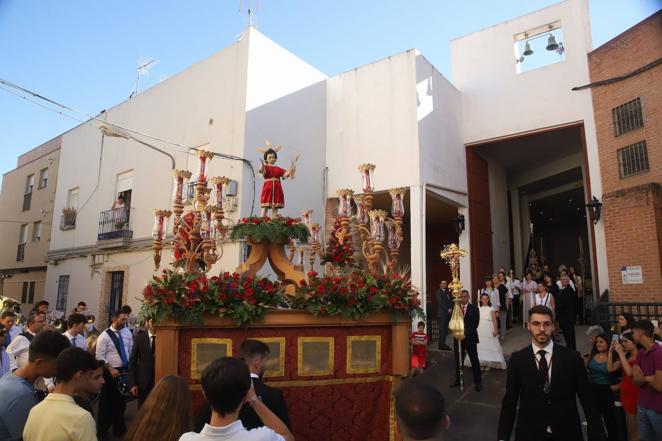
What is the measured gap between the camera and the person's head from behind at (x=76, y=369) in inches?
93.2

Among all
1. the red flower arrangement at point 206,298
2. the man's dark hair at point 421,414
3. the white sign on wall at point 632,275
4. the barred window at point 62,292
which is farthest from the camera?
the barred window at point 62,292

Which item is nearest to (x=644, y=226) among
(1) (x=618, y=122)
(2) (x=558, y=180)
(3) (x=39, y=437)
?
(1) (x=618, y=122)

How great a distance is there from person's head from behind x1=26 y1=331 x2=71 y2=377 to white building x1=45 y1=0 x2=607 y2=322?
9.20m

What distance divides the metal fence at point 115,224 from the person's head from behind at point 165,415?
1419cm

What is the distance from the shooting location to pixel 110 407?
5781 mm

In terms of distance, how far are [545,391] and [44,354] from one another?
10.7ft

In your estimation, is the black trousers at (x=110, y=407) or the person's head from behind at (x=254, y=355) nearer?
the person's head from behind at (x=254, y=355)

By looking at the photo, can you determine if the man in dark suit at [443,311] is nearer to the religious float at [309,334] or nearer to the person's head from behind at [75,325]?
the religious float at [309,334]

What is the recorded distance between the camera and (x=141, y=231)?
14969 millimetres

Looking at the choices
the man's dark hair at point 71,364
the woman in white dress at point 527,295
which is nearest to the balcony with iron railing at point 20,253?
the woman in white dress at point 527,295

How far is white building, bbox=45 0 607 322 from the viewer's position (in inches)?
507

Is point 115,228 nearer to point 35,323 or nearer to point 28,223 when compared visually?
point 28,223

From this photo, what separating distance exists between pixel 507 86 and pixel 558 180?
6.45 meters

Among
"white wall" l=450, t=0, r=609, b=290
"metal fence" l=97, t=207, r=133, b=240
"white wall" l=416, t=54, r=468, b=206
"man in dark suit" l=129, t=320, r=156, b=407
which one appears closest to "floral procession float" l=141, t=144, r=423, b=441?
"man in dark suit" l=129, t=320, r=156, b=407
